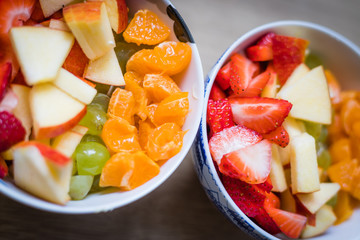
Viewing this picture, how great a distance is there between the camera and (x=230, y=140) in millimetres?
773

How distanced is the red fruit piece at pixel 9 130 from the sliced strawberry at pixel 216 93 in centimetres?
43

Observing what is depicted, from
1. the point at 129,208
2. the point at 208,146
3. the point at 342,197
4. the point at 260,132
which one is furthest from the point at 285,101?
the point at 129,208

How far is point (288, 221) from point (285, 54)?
415mm

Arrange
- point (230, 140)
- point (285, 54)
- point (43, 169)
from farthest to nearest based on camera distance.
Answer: point (285, 54)
point (230, 140)
point (43, 169)

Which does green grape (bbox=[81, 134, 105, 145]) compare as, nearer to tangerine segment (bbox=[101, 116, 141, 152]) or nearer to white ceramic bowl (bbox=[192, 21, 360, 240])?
tangerine segment (bbox=[101, 116, 141, 152])

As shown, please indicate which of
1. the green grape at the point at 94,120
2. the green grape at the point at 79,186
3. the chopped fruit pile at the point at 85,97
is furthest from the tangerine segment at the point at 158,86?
the green grape at the point at 79,186

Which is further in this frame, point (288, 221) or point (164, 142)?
point (288, 221)

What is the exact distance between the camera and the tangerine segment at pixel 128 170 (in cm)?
65

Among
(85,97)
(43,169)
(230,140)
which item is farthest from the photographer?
(230,140)

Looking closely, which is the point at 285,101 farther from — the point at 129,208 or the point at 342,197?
the point at 129,208

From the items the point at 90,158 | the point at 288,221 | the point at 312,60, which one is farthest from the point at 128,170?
the point at 312,60

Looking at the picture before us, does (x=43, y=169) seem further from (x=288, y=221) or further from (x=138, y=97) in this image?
(x=288, y=221)

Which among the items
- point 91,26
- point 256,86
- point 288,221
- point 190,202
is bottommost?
point 190,202

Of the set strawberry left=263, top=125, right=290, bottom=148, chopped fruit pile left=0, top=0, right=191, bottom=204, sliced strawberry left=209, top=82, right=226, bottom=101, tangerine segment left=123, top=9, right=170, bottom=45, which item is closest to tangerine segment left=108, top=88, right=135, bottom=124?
chopped fruit pile left=0, top=0, right=191, bottom=204
